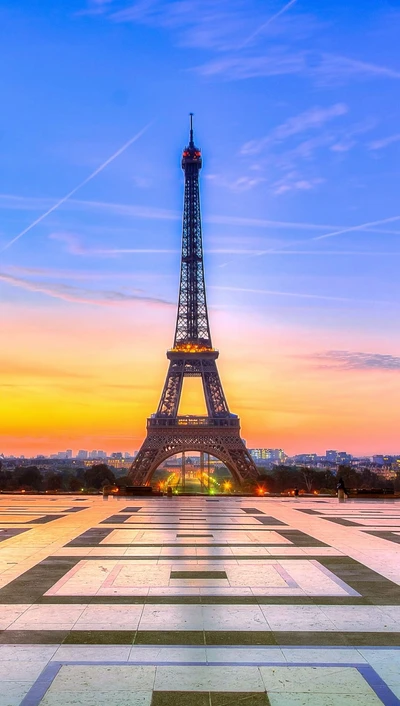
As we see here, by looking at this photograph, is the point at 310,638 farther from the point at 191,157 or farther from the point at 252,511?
the point at 191,157

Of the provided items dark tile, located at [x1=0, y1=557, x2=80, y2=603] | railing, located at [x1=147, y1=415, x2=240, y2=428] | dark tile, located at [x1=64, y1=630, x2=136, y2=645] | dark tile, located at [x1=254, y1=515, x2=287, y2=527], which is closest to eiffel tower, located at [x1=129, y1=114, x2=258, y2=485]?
railing, located at [x1=147, y1=415, x2=240, y2=428]

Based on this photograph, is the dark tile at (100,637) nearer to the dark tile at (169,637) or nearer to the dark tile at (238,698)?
the dark tile at (169,637)

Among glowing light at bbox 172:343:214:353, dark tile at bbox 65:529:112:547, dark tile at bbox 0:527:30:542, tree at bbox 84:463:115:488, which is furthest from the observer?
tree at bbox 84:463:115:488

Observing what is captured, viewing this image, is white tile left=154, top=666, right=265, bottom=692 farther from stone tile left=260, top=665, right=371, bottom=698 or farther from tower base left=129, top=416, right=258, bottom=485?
tower base left=129, top=416, right=258, bottom=485

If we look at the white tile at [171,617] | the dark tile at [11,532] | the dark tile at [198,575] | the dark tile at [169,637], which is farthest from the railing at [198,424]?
the dark tile at [169,637]

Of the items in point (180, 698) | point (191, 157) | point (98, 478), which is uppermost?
point (191, 157)

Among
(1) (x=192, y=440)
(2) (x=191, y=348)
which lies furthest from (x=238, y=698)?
(2) (x=191, y=348)

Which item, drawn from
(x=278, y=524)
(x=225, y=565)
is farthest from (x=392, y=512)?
(x=225, y=565)
